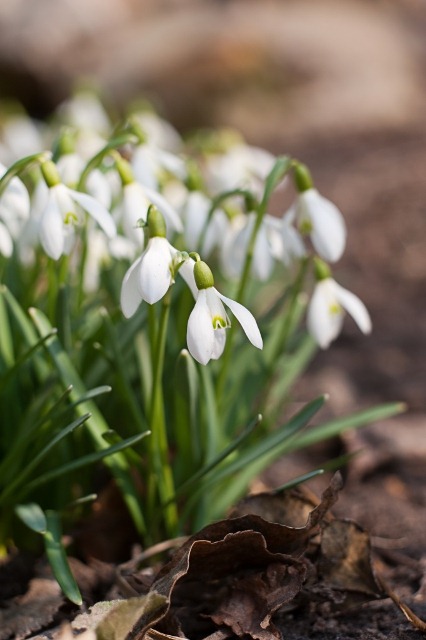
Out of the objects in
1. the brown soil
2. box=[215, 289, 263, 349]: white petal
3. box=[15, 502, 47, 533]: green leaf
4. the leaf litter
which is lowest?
the brown soil

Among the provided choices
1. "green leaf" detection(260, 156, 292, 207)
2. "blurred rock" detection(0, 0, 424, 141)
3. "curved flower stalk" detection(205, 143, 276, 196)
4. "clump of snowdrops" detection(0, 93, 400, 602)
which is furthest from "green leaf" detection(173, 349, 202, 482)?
"blurred rock" detection(0, 0, 424, 141)

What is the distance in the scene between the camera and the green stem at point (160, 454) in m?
1.45

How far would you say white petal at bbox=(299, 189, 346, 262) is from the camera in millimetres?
1624

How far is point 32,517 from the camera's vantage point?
4.97 ft

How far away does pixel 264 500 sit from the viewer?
156 cm

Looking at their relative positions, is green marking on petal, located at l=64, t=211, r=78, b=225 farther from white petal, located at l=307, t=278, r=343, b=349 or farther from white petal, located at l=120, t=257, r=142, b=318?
white petal, located at l=307, t=278, r=343, b=349

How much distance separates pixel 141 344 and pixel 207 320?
43 cm

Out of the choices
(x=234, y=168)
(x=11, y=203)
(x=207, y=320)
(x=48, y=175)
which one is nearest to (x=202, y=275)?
(x=207, y=320)

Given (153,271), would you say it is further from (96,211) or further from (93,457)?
(93,457)

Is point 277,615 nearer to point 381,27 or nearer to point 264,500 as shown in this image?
point 264,500

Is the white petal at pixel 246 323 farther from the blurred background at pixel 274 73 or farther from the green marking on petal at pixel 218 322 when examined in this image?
the blurred background at pixel 274 73

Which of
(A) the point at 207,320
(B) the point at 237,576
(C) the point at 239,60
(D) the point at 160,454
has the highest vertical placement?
(A) the point at 207,320

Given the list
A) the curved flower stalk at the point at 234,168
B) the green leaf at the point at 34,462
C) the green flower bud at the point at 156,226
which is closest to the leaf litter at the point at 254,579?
the green leaf at the point at 34,462

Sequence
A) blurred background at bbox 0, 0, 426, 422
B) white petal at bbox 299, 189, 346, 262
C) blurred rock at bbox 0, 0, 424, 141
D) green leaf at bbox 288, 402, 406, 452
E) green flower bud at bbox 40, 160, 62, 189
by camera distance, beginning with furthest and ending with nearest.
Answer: blurred rock at bbox 0, 0, 424, 141 → blurred background at bbox 0, 0, 426, 422 → green leaf at bbox 288, 402, 406, 452 → white petal at bbox 299, 189, 346, 262 → green flower bud at bbox 40, 160, 62, 189
